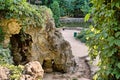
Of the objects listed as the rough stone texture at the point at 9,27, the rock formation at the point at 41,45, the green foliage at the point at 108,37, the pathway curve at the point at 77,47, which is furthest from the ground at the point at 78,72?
the green foliage at the point at 108,37

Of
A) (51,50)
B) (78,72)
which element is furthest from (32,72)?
(78,72)

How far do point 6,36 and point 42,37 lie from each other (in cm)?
189

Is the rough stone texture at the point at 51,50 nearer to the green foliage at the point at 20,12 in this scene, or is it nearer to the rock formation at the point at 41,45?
the rock formation at the point at 41,45

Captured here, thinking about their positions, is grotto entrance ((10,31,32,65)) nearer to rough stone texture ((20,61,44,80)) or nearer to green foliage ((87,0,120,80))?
rough stone texture ((20,61,44,80))

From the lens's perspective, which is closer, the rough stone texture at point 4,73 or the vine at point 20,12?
the rough stone texture at point 4,73

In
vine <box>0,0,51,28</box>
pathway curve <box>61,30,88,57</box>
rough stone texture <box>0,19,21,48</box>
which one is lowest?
pathway curve <box>61,30,88,57</box>

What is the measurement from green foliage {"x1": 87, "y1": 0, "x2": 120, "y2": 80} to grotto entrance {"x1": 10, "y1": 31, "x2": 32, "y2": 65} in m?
5.88

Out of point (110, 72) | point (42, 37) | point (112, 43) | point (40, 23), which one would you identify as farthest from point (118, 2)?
point (42, 37)

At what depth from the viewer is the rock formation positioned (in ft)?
25.5

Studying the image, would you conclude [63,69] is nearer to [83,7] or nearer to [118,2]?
[118,2]

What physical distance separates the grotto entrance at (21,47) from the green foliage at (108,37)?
5.88 metres

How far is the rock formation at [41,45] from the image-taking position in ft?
25.5

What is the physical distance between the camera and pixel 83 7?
21.3 metres

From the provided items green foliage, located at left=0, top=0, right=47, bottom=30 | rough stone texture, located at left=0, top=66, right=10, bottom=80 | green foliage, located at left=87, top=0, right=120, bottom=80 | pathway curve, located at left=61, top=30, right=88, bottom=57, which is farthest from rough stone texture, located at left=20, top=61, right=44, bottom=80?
pathway curve, located at left=61, top=30, right=88, bottom=57
